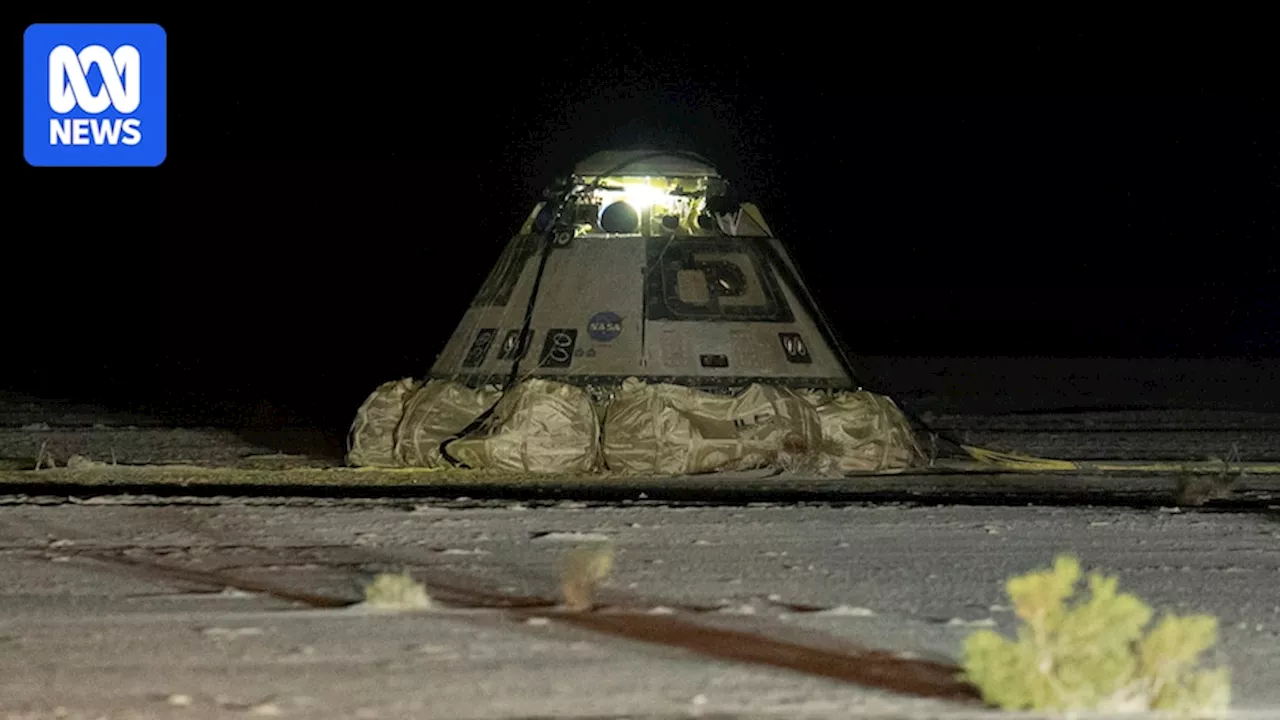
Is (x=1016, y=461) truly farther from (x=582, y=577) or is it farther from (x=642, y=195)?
(x=582, y=577)

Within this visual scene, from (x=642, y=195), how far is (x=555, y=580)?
6.13 meters

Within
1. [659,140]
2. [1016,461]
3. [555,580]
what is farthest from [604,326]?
[659,140]

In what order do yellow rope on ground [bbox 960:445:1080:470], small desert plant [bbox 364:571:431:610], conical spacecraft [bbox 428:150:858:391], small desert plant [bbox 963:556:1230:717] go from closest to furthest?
small desert plant [bbox 963:556:1230:717] < small desert plant [bbox 364:571:431:610] < conical spacecraft [bbox 428:150:858:391] < yellow rope on ground [bbox 960:445:1080:470]

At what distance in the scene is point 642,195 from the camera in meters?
15.5

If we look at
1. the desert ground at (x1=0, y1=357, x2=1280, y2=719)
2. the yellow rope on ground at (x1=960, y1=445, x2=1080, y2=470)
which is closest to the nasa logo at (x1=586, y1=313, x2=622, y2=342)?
the desert ground at (x1=0, y1=357, x2=1280, y2=719)

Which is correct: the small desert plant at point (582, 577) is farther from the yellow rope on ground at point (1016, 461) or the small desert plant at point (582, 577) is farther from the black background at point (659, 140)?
the black background at point (659, 140)

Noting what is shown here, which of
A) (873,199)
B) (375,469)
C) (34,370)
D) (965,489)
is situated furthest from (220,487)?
(873,199)

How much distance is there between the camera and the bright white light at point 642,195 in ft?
50.8

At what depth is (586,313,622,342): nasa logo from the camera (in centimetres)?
1455

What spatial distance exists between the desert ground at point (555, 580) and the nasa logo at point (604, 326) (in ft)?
3.68

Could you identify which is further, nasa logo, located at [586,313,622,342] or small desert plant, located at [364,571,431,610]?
nasa logo, located at [586,313,622,342]

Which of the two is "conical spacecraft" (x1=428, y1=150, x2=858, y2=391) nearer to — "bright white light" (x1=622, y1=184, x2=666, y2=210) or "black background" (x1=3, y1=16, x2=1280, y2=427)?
"bright white light" (x1=622, y1=184, x2=666, y2=210)

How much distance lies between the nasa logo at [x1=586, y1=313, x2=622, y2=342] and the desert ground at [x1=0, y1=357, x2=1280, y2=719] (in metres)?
1.12

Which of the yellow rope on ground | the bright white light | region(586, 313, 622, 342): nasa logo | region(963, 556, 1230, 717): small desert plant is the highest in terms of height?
the bright white light
